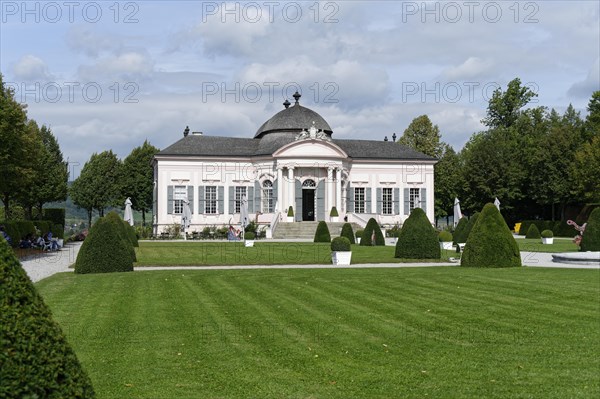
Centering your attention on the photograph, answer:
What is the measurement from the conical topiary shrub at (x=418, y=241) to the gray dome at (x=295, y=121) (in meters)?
32.8

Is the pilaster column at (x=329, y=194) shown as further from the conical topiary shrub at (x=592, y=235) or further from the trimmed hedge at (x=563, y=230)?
the conical topiary shrub at (x=592, y=235)

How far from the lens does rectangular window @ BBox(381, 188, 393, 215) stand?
Result: 2201 inches

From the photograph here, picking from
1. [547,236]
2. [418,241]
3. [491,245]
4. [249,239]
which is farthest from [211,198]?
[491,245]

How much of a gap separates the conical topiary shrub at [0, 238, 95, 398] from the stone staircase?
4285 cm

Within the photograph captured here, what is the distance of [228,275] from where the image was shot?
57.9 ft

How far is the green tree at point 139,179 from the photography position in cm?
6831

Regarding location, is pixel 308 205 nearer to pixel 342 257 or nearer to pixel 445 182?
pixel 445 182

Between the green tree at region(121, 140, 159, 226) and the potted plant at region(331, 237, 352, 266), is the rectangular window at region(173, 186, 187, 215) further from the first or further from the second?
the potted plant at region(331, 237, 352, 266)

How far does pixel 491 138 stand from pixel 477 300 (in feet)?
171

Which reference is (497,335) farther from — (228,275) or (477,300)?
(228,275)

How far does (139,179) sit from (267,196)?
66.1 feet

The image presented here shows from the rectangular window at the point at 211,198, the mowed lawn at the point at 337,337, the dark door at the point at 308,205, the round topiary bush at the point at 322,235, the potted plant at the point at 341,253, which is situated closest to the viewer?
the mowed lawn at the point at 337,337

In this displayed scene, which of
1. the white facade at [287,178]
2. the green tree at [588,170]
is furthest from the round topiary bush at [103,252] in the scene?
the green tree at [588,170]

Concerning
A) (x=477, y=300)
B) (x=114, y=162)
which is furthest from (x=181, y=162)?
(x=477, y=300)
